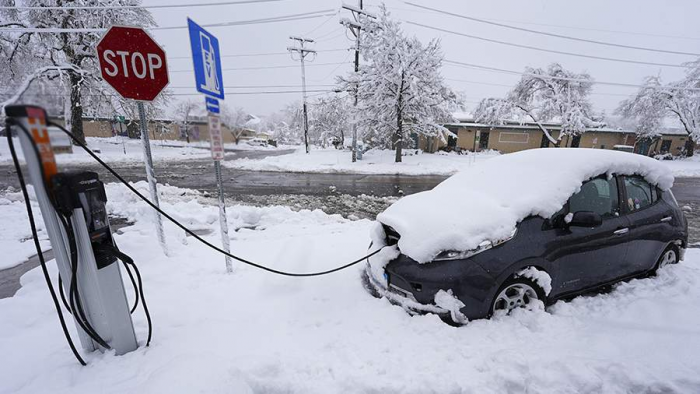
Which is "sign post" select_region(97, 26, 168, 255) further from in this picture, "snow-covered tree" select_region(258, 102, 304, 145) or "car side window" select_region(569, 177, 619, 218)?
"snow-covered tree" select_region(258, 102, 304, 145)

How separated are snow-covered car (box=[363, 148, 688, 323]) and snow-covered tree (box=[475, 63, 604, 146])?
24.5 meters

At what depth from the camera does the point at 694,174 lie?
18.6 metres

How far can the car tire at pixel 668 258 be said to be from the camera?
12.1 ft

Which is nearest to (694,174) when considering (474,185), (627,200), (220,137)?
(627,200)

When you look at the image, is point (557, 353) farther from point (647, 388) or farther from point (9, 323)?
point (9, 323)

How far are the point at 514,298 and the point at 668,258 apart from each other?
109 inches

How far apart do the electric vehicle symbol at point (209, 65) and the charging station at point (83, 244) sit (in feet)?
5.34

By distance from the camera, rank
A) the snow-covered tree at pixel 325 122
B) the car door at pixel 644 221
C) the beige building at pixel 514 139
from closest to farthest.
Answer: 1. the car door at pixel 644 221
2. the beige building at pixel 514 139
3. the snow-covered tree at pixel 325 122

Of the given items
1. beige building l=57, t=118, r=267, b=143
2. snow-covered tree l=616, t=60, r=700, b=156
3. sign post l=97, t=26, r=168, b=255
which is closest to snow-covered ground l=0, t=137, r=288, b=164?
beige building l=57, t=118, r=267, b=143

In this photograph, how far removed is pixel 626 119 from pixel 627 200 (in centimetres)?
3681

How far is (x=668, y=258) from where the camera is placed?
12.5 ft

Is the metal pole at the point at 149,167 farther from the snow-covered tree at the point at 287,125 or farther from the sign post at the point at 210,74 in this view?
the snow-covered tree at the point at 287,125

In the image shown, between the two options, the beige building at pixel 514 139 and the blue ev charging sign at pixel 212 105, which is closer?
the blue ev charging sign at pixel 212 105

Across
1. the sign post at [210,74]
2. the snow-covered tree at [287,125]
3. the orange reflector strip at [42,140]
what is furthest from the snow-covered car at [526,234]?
the snow-covered tree at [287,125]
